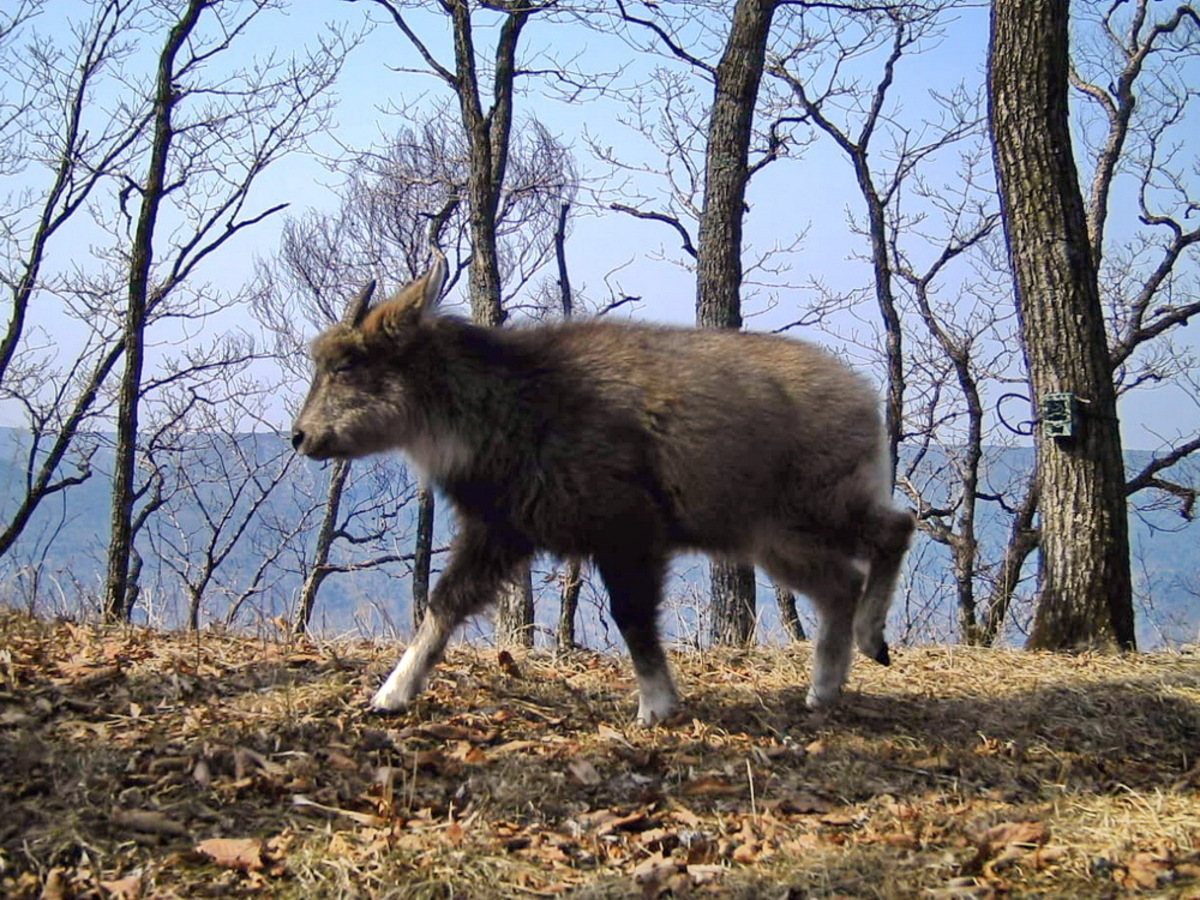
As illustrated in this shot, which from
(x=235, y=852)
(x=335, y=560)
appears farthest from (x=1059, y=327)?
(x=335, y=560)

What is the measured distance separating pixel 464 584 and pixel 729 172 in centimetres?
593

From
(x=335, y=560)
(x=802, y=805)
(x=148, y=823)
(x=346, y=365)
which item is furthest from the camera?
(x=335, y=560)

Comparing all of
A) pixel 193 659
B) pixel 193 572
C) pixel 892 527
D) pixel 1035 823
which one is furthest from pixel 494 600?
pixel 193 572

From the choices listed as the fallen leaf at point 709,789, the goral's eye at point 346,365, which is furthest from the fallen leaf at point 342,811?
the goral's eye at point 346,365

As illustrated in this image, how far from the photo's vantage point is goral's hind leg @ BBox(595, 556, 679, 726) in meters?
5.09

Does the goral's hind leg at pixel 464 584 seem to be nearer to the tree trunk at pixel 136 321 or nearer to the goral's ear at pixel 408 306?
the goral's ear at pixel 408 306

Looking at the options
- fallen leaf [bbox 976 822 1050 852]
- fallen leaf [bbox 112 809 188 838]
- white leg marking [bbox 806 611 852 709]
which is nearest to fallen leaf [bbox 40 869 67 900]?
fallen leaf [bbox 112 809 188 838]

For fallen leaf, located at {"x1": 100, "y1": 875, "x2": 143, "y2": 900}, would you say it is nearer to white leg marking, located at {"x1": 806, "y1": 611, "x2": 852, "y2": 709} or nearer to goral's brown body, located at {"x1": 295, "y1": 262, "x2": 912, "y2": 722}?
goral's brown body, located at {"x1": 295, "y1": 262, "x2": 912, "y2": 722}

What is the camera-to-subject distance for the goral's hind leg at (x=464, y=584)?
5.09m

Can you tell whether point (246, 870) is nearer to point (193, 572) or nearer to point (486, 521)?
point (486, 521)

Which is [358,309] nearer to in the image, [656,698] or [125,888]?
[656,698]

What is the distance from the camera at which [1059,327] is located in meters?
7.52

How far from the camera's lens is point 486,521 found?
5.33 m

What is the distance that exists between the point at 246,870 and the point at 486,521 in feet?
7.33
